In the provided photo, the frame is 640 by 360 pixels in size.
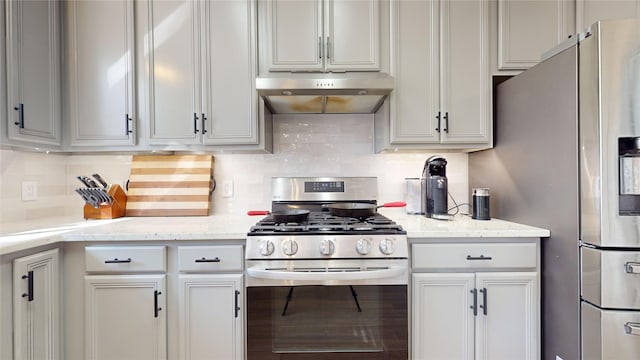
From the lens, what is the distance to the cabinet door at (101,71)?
6.07ft

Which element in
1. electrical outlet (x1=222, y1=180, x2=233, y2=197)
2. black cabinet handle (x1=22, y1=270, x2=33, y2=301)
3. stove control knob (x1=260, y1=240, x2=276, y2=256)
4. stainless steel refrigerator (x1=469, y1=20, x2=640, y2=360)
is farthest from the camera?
electrical outlet (x1=222, y1=180, x2=233, y2=197)

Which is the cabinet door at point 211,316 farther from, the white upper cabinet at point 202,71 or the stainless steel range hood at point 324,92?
the stainless steel range hood at point 324,92

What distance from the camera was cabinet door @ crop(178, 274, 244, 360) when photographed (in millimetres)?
1515

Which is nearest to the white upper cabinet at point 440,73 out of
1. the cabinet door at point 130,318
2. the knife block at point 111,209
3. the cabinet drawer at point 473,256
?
the cabinet drawer at point 473,256

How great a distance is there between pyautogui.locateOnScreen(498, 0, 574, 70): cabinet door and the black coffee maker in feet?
2.29

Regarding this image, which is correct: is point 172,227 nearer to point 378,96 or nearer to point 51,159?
point 51,159

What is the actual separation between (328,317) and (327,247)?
0.35 metres

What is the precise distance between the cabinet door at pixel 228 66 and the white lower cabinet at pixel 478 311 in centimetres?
131

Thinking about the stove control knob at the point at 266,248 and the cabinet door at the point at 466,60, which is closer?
the stove control knob at the point at 266,248

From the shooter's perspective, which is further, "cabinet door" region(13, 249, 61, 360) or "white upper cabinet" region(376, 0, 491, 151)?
"white upper cabinet" region(376, 0, 491, 151)

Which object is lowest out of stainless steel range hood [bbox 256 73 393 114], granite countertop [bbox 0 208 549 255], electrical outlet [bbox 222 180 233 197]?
granite countertop [bbox 0 208 549 255]

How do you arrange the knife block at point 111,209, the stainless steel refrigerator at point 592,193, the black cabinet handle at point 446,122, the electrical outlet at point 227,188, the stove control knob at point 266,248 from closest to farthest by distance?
the stainless steel refrigerator at point 592,193, the stove control knob at point 266,248, the black cabinet handle at point 446,122, the knife block at point 111,209, the electrical outlet at point 227,188

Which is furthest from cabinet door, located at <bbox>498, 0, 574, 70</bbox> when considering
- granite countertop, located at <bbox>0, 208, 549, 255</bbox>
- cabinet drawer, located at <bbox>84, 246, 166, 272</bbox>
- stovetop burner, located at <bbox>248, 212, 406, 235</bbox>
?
cabinet drawer, located at <bbox>84, 246, 166, 272</bbox>

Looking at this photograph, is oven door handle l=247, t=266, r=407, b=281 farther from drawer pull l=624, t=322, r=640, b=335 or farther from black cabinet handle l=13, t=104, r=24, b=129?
black cabinet handle l=13, t=104, r=24, b=129
